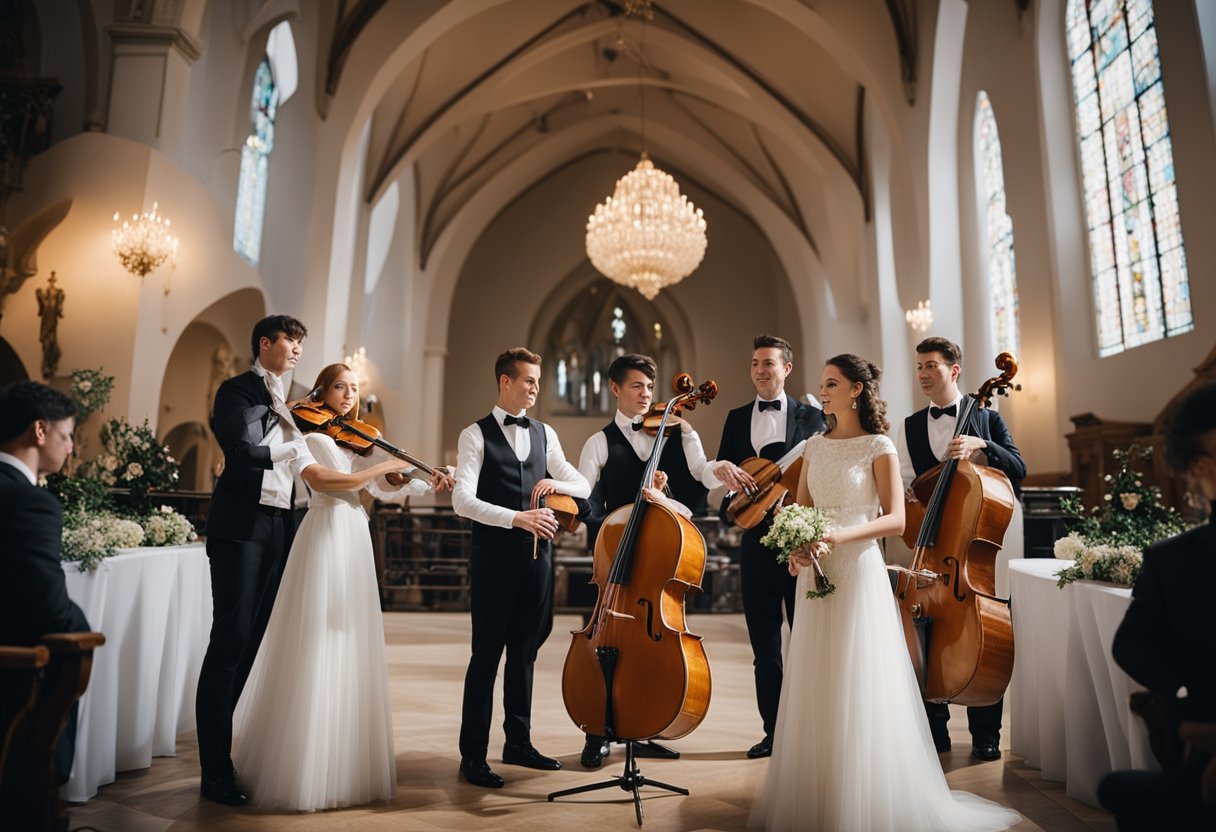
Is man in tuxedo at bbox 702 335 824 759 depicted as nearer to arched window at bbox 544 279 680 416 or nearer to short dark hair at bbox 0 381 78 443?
short dark hair at bbox 0 381 78 443

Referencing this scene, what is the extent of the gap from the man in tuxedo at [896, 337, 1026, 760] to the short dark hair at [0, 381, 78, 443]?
295 centimetres

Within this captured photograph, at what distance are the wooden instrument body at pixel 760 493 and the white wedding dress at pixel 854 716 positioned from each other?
0.96 ft

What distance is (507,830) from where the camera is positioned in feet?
9.04

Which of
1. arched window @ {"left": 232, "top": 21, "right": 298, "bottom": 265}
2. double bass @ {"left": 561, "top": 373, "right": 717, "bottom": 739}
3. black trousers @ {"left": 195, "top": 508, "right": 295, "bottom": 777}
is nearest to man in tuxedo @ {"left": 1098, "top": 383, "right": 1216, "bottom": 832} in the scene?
double bass @ {"left": 561, "top": 373, "right": 717, "bottom": 739}

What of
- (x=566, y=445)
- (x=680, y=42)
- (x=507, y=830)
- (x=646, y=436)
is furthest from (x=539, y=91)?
(x=507, y=830)

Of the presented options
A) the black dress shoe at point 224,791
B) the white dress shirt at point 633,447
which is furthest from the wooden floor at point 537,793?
the white dress shirt at point 633,447

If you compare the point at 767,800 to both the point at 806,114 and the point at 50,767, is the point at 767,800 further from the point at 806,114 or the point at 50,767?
the point at 806,114

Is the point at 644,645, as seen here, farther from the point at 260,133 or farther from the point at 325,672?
the point at 260,133

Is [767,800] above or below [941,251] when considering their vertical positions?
below

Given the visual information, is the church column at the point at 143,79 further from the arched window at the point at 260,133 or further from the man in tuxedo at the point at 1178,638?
the man in tuxedo at the point at 1178,638

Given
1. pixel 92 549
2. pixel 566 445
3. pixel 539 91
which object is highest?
pixel 539 91

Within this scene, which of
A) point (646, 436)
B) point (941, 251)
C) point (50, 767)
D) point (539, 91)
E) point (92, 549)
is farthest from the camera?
point (539, 91)

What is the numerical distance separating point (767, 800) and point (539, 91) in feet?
49.8

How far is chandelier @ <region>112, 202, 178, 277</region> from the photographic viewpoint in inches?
301
